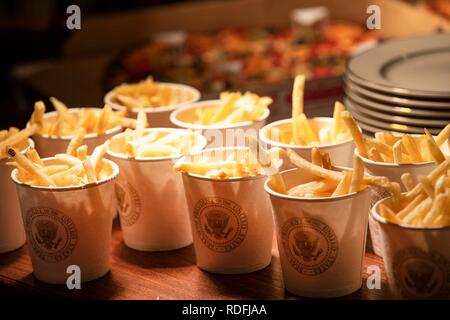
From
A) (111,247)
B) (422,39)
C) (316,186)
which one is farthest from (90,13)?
(316,186)

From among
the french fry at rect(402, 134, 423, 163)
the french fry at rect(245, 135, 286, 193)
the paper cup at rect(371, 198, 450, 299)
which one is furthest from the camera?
the french fry at rect(402, 134, 423, 163)

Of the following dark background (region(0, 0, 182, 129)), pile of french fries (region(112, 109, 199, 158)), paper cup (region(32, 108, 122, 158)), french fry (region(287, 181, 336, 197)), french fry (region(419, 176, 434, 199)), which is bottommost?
dark background (region(0, 0, 182, 129))

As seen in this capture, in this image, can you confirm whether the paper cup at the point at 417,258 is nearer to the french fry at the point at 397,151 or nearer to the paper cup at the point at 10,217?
the french fry at the point at 397,151

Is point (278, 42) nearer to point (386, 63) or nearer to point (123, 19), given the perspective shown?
point (123, 19)

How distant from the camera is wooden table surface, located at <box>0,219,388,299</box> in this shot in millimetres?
2182

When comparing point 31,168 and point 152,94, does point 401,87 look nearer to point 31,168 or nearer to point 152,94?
point 152,94

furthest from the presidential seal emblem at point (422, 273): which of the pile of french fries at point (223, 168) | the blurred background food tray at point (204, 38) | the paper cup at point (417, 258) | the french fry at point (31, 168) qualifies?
the blurred background food tray at point (204, 38)

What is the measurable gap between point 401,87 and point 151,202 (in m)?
0.83

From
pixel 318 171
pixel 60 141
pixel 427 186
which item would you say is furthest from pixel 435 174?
pixel 60 141

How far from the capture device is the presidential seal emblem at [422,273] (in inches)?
74.0

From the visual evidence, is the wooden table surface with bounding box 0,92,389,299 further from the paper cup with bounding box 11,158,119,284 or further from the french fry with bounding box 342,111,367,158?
the french fry with bounding box 342,111,367,158

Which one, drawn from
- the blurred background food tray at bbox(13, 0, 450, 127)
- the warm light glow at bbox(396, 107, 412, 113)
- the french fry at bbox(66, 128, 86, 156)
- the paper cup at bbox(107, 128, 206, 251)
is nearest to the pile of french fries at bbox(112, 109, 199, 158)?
the paper cup at bbox(107, 128, 206, 251)

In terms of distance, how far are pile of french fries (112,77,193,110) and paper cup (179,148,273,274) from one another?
0.65m

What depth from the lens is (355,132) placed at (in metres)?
2.18
